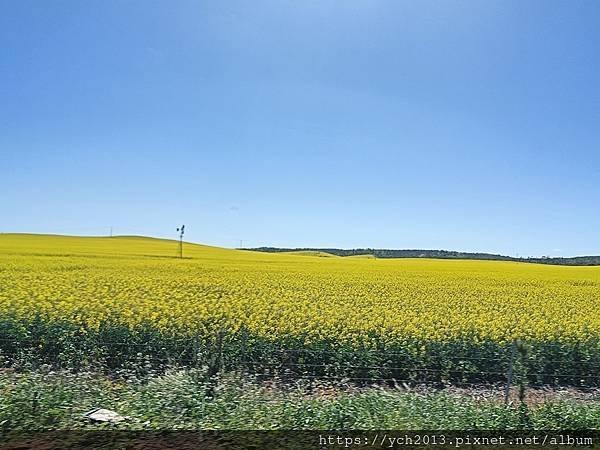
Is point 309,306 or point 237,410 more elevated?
point 309,306

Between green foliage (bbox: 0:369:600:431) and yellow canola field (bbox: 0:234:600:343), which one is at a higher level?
yellow canola field (bbox: 0:234:600:343)

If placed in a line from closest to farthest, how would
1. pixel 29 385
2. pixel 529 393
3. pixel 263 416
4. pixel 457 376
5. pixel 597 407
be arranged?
pixel 263 416, pixel 29 385, pixel 597 407, pixel 529 393, pixel 457 376

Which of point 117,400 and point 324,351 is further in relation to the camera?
point 324,351

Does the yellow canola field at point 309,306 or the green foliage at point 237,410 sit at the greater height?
the yellow canola field at point 309,306

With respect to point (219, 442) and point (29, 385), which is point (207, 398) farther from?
point (29, 385)

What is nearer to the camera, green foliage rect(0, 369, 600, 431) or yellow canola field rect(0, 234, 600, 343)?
green foliage rect(0, 369, 600, 431)

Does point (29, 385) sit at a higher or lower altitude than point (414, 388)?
higher

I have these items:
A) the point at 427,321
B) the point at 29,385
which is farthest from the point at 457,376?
the point at 29,385

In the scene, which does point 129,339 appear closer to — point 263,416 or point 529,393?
point 263,416

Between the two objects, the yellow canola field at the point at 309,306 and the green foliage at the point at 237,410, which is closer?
the green foliage at the point at 237,410

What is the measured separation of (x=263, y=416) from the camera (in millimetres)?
5812

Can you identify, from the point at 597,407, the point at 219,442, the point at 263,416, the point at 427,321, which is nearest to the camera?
the point at 219,442

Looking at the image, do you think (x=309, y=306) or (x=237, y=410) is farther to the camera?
(x=309, y=306)

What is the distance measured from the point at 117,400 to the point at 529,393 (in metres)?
7.49
